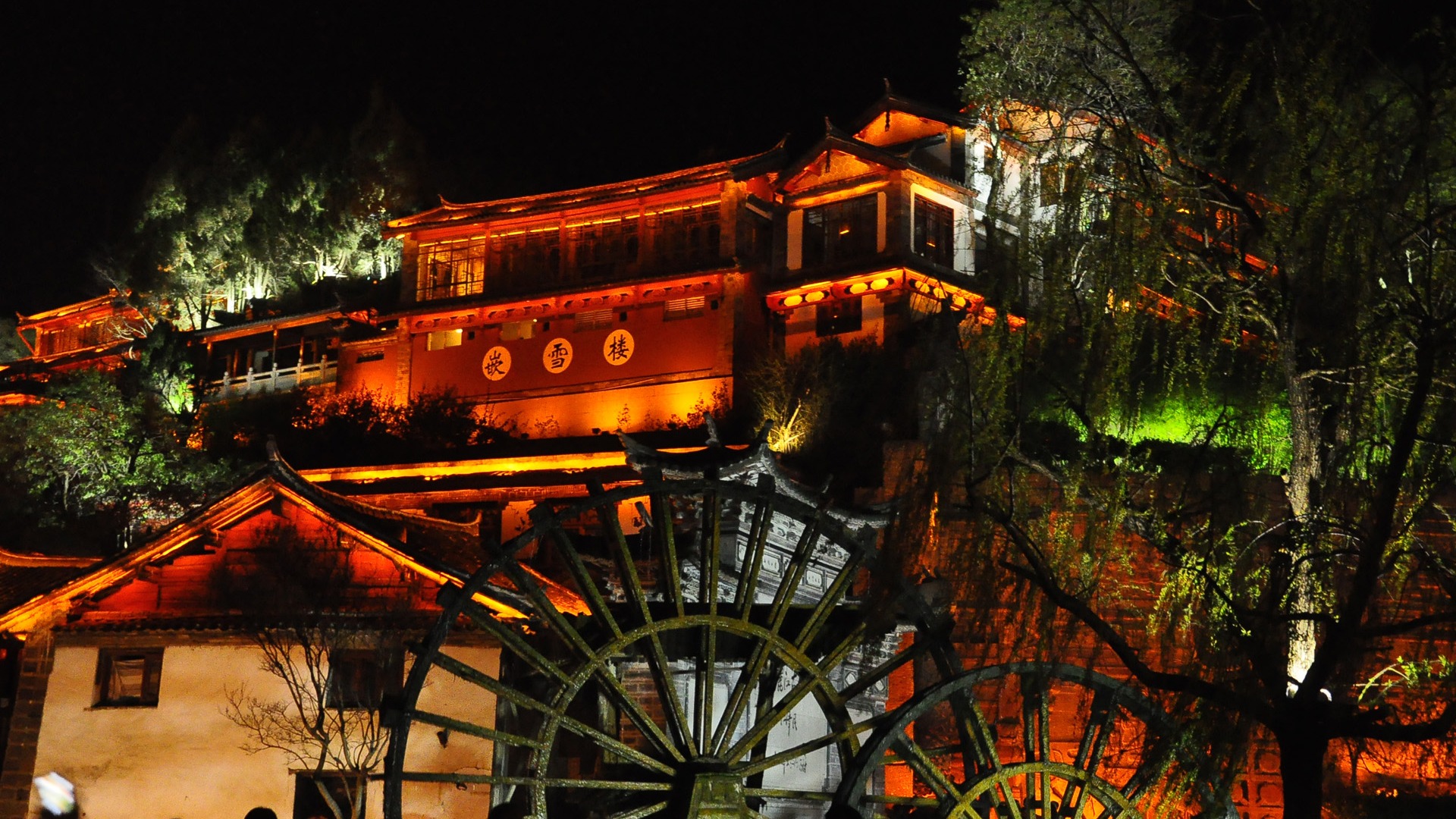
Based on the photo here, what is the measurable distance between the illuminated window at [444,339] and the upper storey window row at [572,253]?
928mm

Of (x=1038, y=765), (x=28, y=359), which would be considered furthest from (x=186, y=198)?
(x=1038, y=765)

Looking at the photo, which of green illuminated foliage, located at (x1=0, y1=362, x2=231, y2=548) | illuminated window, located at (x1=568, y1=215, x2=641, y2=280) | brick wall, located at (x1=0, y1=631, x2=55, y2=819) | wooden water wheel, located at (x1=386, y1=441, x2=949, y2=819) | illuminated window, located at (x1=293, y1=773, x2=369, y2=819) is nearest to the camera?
wooden water wheel, located at (x1=386, y1=441, x2=949, y2=819)

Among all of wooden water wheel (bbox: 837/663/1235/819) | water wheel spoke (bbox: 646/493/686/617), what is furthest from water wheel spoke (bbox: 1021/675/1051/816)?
water wheel spoke (bbox: 646/493/686/617)

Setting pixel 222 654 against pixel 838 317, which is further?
pixel 838 317

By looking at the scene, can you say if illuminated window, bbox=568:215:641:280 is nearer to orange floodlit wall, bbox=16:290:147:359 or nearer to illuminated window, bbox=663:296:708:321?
illuminated window, bbox=663:296:708:321

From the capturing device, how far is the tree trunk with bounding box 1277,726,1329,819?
31.1 feet

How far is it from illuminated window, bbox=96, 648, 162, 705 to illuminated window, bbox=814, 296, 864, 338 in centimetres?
1762

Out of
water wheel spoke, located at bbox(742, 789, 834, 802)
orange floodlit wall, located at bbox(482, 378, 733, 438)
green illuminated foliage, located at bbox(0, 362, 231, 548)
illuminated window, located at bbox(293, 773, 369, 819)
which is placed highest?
orange floodlit wall, located at bbox(482, 378, 733, 438)

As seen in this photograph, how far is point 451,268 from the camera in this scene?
3809cm

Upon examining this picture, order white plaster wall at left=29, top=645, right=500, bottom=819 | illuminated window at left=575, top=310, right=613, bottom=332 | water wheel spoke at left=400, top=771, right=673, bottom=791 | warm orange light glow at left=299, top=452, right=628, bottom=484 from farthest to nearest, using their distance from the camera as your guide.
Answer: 1. illuminated window at left=575, top=310, right=613, bottom=332
2. warm orange light glow at left=299, top=452, right=628, bottom=484
3. white plaster wall at left=29, top=645, right=500, bottom=819
4. water wheel spoke at left=400, top=771, right=673, bottom=791

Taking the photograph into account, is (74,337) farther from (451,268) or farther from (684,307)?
(684,307)

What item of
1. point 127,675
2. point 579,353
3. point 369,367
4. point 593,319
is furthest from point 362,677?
point 369,367

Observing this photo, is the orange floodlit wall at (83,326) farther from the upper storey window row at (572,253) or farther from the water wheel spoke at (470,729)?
the water wheel spoke at (470,729)

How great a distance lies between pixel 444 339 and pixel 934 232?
13129mm
